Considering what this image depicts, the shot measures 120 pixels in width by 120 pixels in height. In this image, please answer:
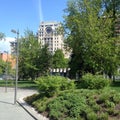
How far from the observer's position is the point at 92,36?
41500 mm

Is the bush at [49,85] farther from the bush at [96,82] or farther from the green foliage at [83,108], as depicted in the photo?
the green foliage at [83,108]

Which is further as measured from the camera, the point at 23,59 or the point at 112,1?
the point at 23,59

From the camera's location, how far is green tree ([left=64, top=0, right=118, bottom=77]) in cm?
4200

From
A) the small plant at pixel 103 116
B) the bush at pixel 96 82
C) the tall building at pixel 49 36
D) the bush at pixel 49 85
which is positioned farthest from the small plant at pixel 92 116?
the tall building at pixel 49 36

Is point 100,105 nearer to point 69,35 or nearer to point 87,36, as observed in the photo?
point 87,36

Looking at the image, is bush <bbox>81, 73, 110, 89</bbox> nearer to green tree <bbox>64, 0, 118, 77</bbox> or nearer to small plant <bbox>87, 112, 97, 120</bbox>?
small plant <bbox>87, 112, 97, 120</bbox>

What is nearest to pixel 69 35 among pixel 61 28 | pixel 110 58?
pixel 61 28

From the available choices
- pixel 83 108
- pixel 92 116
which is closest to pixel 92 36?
pixel 83 108

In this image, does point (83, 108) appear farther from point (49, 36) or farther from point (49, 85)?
point (49, 36)

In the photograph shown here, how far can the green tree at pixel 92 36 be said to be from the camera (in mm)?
42000

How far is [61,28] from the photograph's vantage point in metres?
47.8

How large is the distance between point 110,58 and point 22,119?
27.7 metres

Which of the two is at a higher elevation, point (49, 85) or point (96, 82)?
point (96, 82)

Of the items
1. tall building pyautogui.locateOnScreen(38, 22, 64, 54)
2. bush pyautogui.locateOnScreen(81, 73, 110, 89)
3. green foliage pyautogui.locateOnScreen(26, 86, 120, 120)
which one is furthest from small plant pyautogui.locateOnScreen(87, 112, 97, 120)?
tall building pyautogui.locateOnScreen(38, 22, 64, 54)
